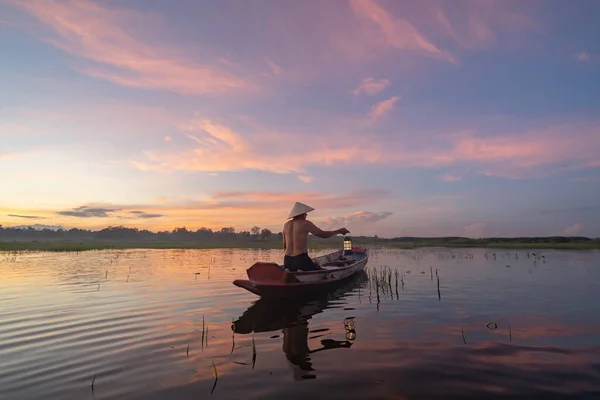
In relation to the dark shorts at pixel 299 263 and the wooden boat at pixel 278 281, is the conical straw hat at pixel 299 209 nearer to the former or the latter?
the dark shorts at pixel 299 263

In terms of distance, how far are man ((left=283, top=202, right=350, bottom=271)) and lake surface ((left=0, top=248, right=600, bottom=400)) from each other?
1557 mm

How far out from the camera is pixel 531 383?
5980 millimetres

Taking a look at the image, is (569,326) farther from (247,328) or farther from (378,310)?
(247,328)

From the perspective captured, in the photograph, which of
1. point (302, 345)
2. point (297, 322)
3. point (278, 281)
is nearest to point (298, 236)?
point (278, 281)

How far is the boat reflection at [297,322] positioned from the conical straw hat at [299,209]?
3.27 metres

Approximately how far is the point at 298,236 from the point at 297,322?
417 cm

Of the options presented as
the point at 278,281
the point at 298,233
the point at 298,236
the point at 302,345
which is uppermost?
the point at 298,233

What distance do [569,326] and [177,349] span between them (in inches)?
412

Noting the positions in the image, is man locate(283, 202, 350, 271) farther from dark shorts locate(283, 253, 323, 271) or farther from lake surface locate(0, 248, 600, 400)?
lake surface locate(0, 248, 600, 400)

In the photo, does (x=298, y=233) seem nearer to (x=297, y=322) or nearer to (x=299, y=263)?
(x=299, y=263)

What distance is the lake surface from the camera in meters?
5.89

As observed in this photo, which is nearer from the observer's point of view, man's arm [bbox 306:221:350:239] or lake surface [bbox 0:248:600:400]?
lake surface [bbox 0:248:600:400]

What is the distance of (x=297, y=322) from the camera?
34.7 feet

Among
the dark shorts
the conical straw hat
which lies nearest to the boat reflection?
the dark shorts
